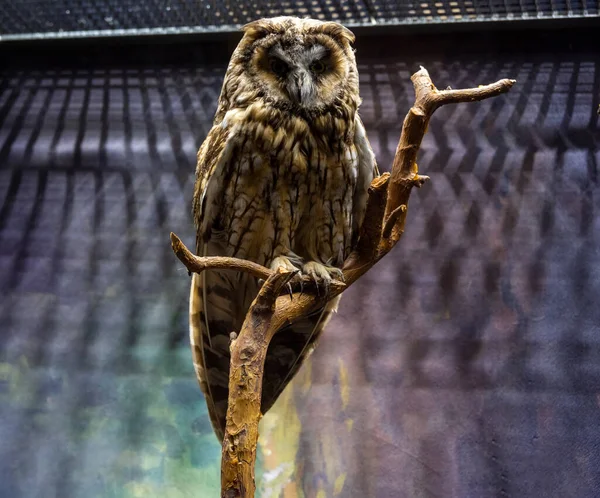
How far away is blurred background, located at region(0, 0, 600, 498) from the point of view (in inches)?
73.0

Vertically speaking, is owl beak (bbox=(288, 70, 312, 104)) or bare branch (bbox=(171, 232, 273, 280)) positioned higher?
owl beak (bbox=(288, 70, 312, 104))

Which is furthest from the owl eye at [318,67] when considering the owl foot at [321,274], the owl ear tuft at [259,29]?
the owl foot at [321,274]

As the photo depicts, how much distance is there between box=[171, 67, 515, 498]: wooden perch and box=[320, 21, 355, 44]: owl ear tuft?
0.82 feet

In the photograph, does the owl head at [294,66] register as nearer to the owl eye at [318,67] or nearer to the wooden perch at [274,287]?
the owl eye at [318,67]

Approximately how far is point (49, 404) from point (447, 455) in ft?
4.50

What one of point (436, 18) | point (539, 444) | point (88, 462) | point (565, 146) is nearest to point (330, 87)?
point (436, 18)

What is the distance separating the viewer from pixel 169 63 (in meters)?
2.35

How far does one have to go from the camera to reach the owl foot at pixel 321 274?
132 cm

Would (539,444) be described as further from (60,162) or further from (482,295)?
(60,162)

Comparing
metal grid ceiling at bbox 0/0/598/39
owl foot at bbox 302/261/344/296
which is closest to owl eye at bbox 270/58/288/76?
owl foot at bbox 302/261/344/296

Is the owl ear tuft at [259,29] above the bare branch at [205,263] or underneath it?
above

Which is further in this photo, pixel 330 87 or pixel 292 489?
pixel 292 489

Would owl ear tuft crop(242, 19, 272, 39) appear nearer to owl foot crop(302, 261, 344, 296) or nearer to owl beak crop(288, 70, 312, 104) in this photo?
owl beak crop(288, 70, 312, 104)

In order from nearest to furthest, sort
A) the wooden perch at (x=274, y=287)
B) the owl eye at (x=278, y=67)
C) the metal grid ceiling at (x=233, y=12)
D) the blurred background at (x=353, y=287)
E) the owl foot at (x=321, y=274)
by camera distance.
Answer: the wooden perch at (x=274, y=287)
the owl foot at (x=321, y=274)
the owl eye at (x=278, y=67)
the blurred background at (x=353, y=287)
the metal grid ceiling at (x=233, y=12)
